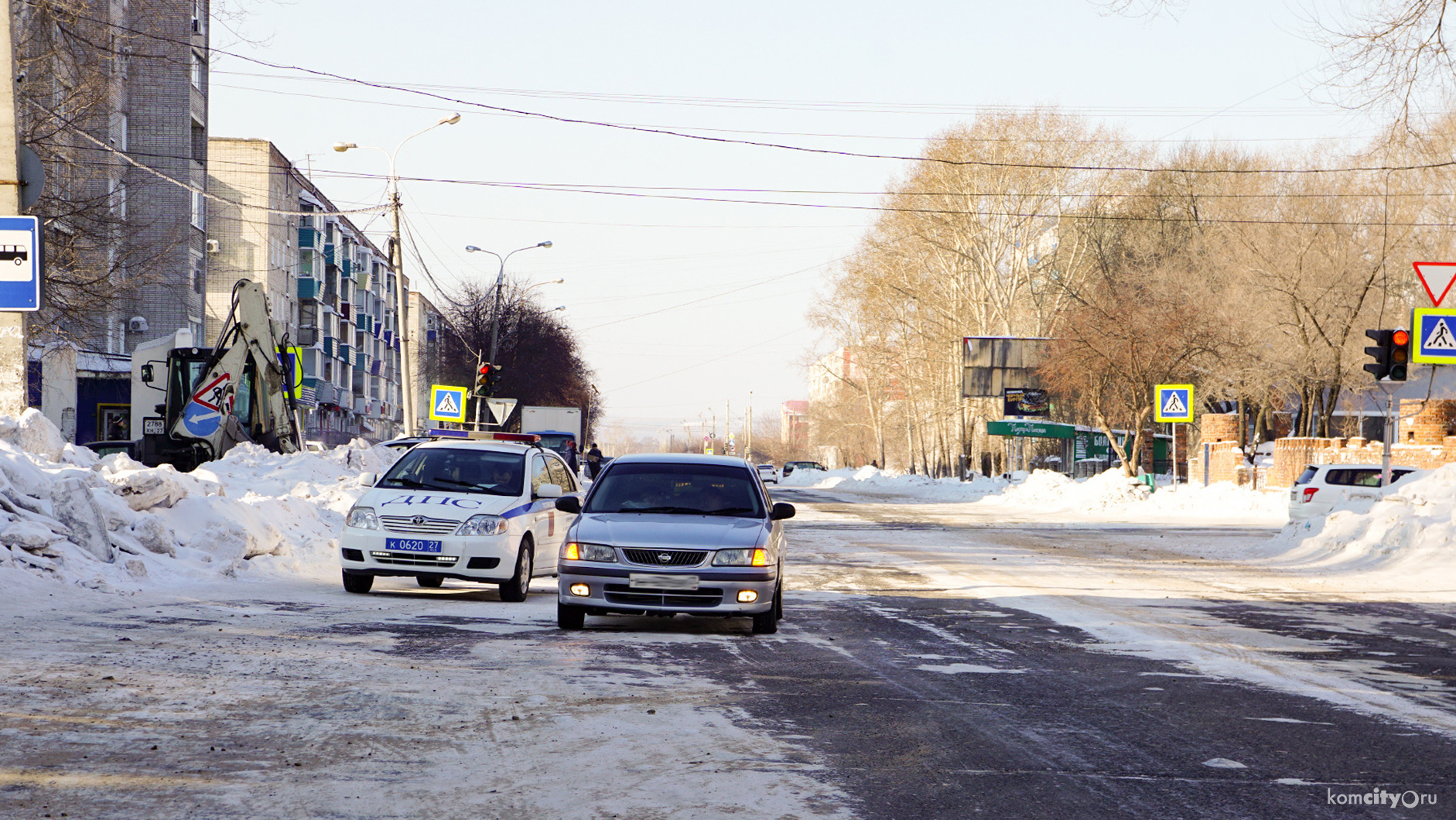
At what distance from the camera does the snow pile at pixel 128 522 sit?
12766 millimetres

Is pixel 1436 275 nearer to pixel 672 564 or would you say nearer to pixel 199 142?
pixel 672 564

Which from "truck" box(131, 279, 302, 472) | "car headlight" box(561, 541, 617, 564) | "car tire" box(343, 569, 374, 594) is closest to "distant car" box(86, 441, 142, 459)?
"truck" box(131, 279, 302, 472)

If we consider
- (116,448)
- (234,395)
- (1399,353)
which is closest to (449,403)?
(116,448)

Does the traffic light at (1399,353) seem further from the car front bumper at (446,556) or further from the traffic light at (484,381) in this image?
the traffic light at (484,381)

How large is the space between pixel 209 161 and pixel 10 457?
5983 cm

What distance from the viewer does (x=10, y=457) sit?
14.1 meters

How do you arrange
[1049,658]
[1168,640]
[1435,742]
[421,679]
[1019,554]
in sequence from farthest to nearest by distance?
[1019,554], [1168,640], [1049,658], [421,679], [1435,742]

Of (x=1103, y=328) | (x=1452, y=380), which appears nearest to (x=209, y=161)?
(x=1103, y=328)

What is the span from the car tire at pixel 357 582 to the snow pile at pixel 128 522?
1.61 m

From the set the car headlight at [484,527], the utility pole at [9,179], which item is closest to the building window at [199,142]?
the utility pole at [9,179]

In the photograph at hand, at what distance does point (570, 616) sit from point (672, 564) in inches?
38.1

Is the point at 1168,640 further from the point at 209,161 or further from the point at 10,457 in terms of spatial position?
the point at 209,161

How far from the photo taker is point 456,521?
13.5 m

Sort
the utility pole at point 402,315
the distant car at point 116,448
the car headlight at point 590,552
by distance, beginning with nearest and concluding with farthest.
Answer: the car headlight at point 590,552, the distant car at point 116,448, the utility pole at point 402,315
